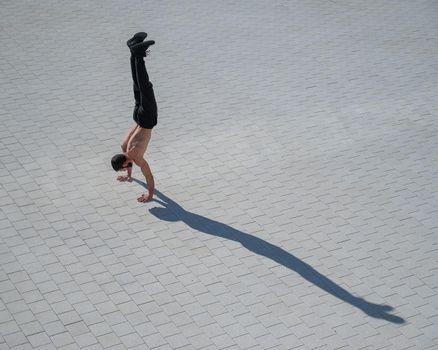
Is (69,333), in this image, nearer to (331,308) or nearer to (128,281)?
(128,281)

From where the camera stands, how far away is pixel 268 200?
27.2ft

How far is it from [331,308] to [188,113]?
4.67 m

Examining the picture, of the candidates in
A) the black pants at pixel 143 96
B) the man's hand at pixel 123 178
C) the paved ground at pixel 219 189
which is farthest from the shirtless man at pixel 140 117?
the paved ground at pixel 219 189

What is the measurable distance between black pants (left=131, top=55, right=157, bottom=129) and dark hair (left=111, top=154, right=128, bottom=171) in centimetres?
48

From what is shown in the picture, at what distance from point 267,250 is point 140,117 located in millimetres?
2317

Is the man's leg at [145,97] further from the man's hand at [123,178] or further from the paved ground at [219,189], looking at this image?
the paved ground at [219,189]

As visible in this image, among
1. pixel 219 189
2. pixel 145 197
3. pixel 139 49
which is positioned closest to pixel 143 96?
pixel 139 49

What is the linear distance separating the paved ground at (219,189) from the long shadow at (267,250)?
0.9 inches

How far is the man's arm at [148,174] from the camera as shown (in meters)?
7.81

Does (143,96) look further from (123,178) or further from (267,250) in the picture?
(267,250)

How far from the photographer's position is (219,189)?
841 centimetres

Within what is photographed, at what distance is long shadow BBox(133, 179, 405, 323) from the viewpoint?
6.76 m

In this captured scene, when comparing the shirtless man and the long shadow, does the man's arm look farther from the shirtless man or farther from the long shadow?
the long shadow

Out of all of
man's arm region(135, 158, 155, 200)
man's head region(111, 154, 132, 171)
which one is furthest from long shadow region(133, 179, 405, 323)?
man's head region(111, 154, 132, 171)
